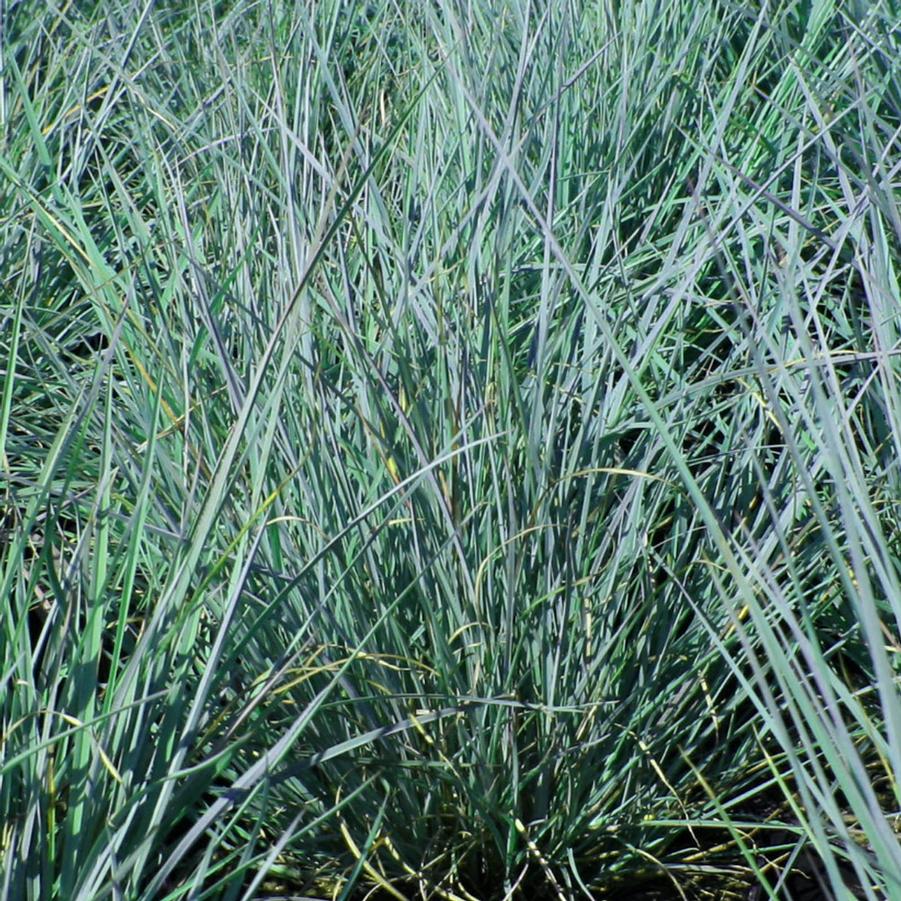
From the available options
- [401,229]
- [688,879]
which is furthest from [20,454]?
[688,879]

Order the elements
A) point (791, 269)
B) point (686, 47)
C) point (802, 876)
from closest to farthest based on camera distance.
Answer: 1. point (791, 269)
2. point (802, 876)
3. point (686, 47)

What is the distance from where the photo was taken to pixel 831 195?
5.80 ft

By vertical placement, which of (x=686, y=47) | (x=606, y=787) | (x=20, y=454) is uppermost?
(x=686, y=47)

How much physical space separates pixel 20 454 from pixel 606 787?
0.88 meters

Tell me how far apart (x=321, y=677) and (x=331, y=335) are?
0.45 metres

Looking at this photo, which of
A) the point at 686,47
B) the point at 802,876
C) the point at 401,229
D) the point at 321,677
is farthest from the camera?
the point at 686,47

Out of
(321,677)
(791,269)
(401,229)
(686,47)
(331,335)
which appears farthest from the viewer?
(686,47)

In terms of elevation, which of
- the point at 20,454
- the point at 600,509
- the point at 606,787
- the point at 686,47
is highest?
the point at 686,47

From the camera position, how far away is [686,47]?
173 cm

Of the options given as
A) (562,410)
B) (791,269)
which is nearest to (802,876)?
(562,410)

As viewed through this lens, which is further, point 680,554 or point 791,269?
point 680,554

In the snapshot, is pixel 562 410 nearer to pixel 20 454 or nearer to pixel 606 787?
pixel 606 787

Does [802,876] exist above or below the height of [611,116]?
below

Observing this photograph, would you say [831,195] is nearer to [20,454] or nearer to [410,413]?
[410,413]
